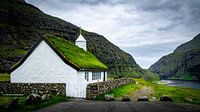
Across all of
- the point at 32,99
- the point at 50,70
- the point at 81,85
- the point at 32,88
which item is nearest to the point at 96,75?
the point at 81,85

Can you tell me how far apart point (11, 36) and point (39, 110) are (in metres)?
139

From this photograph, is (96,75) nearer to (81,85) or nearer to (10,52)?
(81,85)

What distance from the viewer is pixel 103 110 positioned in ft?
59.2

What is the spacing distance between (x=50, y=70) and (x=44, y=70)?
2.57 ft

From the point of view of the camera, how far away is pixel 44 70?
3098 cm

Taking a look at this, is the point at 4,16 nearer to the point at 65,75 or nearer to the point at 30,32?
the point at 30,32

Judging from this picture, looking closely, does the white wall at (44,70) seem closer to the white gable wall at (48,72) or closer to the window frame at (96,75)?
the white gable wall at (48,72)

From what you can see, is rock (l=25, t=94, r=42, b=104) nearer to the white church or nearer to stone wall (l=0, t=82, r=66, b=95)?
stone wall (l=0, t=82, r=66, b=95)

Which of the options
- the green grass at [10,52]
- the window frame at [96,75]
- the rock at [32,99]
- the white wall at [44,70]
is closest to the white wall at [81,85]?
the white wall at [44,70]

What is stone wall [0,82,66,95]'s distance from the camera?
92.2 ft

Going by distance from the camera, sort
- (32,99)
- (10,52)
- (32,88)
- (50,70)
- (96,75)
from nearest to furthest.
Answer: (32,99)
(32,88)
(50,70)
(96,75)
(10,52)

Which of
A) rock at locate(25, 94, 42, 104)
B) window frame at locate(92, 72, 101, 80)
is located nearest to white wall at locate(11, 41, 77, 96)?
window frame at locate(92, 72, 101, 80)

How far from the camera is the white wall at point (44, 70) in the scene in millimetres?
29719

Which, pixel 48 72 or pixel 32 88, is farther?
pixel 48 72
